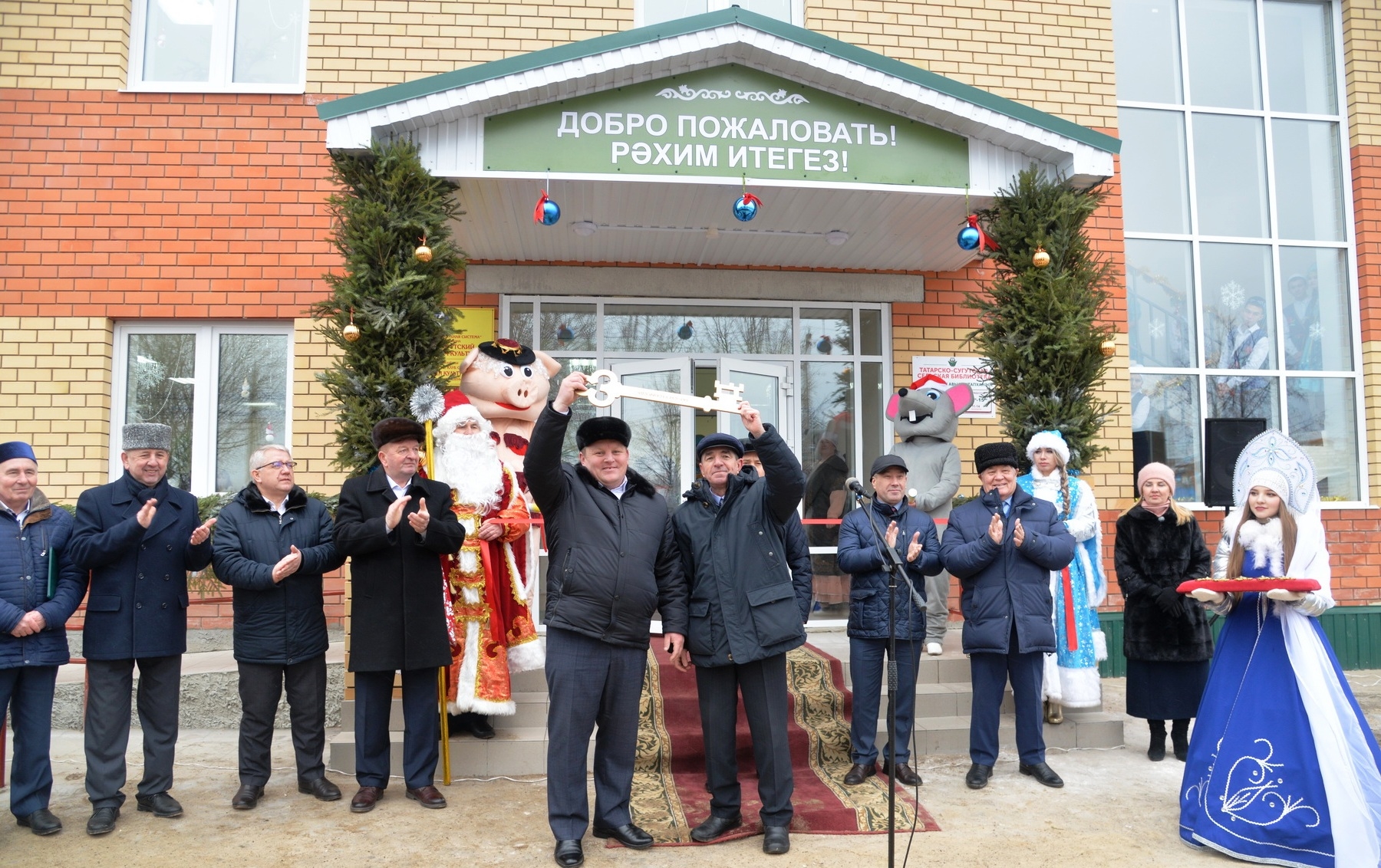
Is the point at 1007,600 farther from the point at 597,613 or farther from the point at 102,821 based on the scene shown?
the point at 102,821

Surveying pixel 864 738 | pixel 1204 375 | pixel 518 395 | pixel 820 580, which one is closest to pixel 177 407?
pixel 518 395

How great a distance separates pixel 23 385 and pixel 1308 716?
29.6ft

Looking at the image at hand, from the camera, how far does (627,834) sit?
14.4 ft

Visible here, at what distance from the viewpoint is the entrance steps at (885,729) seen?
550cm

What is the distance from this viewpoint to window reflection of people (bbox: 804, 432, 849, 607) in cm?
841

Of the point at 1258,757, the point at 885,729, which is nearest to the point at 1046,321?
the point at 885,729

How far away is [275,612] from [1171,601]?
16.0 ft

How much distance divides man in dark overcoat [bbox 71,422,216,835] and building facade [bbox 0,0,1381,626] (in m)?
2.62

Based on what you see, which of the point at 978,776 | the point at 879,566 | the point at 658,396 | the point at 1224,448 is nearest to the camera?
the point at 658,396

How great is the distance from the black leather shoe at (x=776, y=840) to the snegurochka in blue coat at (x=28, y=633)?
328 centimetres

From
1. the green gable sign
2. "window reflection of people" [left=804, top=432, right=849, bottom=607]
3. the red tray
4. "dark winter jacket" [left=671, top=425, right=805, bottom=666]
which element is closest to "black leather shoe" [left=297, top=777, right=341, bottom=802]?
"dark winter jacket" [left=671, top=425, right=805, bottom=666]

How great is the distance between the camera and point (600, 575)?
430 cm

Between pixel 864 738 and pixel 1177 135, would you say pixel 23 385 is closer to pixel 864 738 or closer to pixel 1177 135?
pixel 864 738

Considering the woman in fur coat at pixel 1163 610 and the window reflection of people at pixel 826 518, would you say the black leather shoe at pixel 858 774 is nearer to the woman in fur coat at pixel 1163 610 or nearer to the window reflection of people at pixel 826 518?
the woman in fur coat at pixel 1163 610
